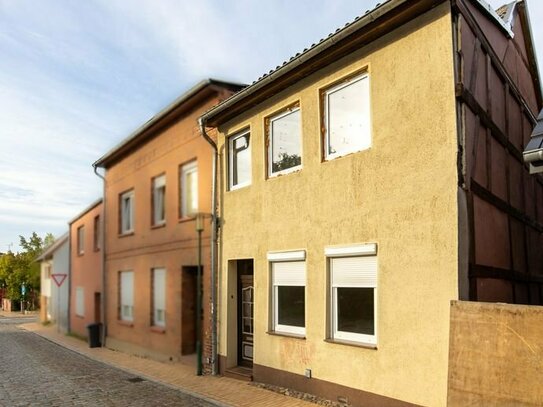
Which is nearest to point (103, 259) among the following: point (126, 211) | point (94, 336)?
point (126, 211)

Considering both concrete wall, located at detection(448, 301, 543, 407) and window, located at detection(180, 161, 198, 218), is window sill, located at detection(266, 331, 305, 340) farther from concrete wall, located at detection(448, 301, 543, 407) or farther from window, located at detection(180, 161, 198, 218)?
window, located at detection(180, 161, 198, 218)

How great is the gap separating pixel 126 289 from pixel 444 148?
44.2 ft

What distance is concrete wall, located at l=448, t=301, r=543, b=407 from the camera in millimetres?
5258

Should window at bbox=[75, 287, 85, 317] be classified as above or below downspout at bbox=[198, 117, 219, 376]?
below

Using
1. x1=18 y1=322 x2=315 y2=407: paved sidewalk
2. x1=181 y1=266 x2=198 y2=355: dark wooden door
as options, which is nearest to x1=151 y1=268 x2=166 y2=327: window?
x1=18 y1=322 x2=315 y2=407: paved sidewalk

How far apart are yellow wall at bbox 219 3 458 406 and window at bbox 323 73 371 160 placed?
184mm

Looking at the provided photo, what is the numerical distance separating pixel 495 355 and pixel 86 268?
20.1 m

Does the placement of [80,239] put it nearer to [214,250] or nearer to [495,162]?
[214,250]

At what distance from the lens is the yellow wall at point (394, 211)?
6.77 m

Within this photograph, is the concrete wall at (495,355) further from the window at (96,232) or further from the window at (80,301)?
the window at (80,301)

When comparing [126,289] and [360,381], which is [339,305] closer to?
[360,381]

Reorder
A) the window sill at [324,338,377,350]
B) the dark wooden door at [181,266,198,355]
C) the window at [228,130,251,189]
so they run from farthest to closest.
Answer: the dark wooden door at [181,266,198,355]
the window at [228,130,251,189]
the window sill at [324,338,377,350]

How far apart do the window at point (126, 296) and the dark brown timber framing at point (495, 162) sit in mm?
12064

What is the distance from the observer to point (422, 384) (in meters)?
6.80
